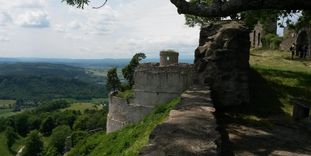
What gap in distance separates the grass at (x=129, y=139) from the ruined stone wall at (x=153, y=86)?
90.8 inches

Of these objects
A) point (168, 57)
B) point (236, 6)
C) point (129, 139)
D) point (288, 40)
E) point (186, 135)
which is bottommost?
point (129, 139)

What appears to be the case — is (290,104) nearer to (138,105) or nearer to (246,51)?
(246,51)

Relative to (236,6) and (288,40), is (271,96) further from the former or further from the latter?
(288,40)

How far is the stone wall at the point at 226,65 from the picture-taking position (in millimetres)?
13328

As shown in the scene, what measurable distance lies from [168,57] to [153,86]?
9.26 ft

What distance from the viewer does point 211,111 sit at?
9.44m

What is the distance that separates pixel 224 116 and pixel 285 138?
2215 mm

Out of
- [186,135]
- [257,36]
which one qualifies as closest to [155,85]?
[186,135]

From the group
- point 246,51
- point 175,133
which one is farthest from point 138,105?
point 175,133

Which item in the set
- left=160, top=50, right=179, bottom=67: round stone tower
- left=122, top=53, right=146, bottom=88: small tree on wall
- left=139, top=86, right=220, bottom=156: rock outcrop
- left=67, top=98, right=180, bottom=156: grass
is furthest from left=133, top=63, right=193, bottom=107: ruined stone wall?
left=122, top=53, right=146, bottom=88: small tree on wall

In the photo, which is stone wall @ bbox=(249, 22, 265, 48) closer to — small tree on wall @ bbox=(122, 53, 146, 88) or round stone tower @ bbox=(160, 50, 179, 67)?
small tree on wall @ bbox=(122, 53, 146, 88)

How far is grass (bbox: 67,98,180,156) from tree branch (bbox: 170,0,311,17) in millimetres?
3679

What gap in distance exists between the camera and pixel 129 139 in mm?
17312

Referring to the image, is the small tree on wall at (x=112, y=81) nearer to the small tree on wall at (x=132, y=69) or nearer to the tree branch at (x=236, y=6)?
the small tree on wall at (x=132, y=69)
